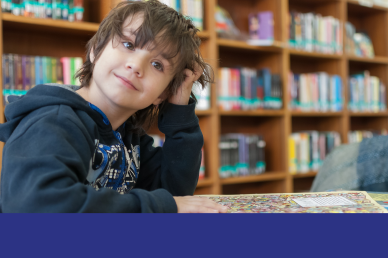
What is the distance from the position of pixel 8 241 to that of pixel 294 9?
10.6ft

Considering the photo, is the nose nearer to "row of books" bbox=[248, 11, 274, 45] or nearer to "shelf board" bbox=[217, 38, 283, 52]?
"shelf board" bbox=[217, 38, 283, 52]

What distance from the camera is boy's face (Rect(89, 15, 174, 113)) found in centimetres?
81

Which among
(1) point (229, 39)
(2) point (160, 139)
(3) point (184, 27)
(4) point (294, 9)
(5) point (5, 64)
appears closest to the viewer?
(3) point (184, 27)

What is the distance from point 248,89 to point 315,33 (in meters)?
0.88

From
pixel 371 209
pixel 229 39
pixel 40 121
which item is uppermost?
pixel 229 39

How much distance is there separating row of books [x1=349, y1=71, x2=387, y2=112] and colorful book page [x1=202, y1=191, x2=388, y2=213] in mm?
2786

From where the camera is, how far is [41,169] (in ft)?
1.80

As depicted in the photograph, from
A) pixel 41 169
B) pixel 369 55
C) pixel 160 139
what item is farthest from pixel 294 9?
pixel 41 169

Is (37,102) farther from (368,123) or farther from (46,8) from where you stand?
(368,123)

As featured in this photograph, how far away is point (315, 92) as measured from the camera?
2898 mm

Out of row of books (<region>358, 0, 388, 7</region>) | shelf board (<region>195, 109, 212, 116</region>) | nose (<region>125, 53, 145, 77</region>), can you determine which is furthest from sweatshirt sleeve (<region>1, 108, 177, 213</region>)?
row of books (<region>358, 0, 388, 7</region>)

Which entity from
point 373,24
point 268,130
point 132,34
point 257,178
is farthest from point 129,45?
point 373,24

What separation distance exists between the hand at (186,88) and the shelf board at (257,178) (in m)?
1.44

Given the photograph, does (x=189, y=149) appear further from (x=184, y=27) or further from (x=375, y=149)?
(x=375, y=149)
